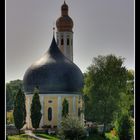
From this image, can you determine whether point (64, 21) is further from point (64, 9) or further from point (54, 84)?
point (54, 84)

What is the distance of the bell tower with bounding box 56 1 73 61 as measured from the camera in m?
22.6

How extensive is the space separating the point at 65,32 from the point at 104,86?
7.82 meters

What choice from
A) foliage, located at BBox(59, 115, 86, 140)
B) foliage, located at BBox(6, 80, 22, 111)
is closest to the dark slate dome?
foliage, located at BBox(6, 80, 22, 111)

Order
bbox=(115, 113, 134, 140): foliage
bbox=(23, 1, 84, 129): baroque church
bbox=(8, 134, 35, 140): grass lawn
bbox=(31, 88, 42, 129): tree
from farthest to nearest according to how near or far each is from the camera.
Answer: bbox=(23, 1, 84, 129): baroque church < bbox=(31, 88, 42, 129): tree < bbox=(8, 134, 35, 140): grass lawn < bbox=(115, 113, 134, 140): foliage

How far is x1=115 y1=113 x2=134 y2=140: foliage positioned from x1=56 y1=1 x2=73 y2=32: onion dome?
422 inches

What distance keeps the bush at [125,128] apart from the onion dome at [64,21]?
10.7m

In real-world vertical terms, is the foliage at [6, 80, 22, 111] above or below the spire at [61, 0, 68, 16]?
below

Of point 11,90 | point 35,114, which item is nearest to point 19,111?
point 35,114

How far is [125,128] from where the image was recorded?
1224 centimetres

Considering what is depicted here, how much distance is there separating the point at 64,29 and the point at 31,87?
15.4 ft

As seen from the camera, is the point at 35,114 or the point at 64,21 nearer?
the point at 35,114

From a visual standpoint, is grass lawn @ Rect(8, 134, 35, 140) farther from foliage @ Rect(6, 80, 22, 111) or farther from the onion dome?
the onion dome

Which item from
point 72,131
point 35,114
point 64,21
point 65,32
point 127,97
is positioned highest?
point 64,21
